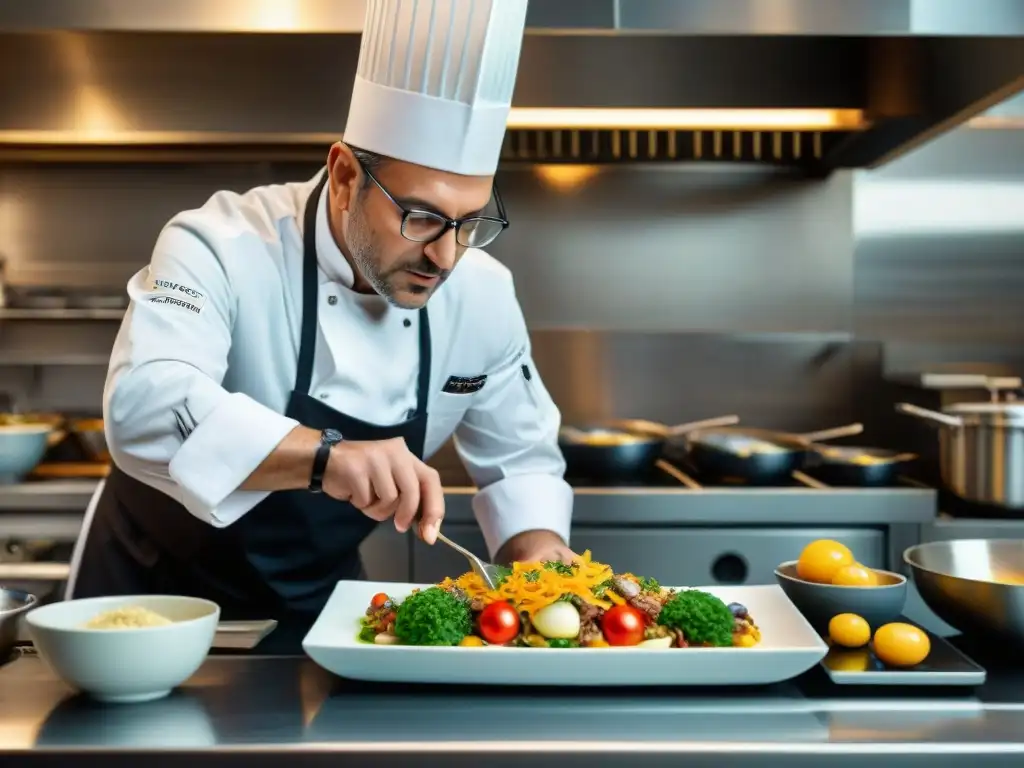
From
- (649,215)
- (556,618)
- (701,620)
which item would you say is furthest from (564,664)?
(649,215)

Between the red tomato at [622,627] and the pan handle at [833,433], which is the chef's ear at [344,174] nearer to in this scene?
the red tomato at [622,627]

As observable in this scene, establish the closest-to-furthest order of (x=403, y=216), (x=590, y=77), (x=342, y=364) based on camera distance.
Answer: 1. (x=403, y=216)
2. (x=342, y=364)
3. (x=590, y=77)

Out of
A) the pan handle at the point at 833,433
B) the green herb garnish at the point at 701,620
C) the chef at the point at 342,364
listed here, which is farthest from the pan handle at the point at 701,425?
the green herb garnish at the point at 701,620

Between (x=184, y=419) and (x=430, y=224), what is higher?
(x=430, y=224)

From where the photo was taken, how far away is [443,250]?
1.66m

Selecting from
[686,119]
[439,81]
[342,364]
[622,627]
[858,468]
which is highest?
[686,119]

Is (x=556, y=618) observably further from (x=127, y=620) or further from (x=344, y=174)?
(x=344, y=174)

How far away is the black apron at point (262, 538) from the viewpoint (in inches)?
76.9

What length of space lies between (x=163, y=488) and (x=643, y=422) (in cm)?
202

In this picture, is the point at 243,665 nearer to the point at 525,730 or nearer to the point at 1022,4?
the point at 525,730

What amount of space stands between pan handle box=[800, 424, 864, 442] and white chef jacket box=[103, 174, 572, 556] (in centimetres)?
131

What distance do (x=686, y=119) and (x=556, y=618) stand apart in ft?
6.80

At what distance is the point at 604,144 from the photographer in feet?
11.3

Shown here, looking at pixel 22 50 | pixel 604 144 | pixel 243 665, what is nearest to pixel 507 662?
pixel 243 665
